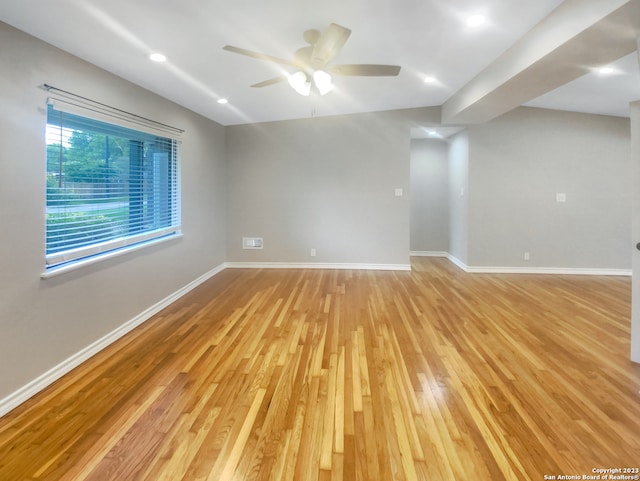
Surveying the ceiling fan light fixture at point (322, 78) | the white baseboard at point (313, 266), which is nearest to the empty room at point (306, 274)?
the ceiling fan light fixture at point (322, 78)

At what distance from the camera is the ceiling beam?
198cm

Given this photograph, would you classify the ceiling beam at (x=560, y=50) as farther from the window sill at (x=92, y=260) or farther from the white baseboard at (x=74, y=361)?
the white baseboard at (x=74, y=361)

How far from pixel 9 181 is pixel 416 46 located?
307 centimetres

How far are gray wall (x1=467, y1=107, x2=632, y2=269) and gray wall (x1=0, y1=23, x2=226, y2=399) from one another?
4.72 meters

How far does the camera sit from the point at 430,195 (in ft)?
22.4

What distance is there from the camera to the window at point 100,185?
2.44 meters

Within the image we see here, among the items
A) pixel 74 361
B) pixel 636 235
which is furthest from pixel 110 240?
pixel 636 235

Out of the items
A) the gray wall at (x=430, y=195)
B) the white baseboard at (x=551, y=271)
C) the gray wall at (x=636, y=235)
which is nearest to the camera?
the gray wall at (x=636, y=235)

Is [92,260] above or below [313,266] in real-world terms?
above

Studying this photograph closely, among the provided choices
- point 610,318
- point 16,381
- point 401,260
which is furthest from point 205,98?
point 610,318

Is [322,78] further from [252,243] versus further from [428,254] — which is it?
[428,254]

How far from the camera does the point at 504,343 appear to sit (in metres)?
2.92

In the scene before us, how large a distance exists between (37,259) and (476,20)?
136 inches

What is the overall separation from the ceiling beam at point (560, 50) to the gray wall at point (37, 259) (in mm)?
3438
